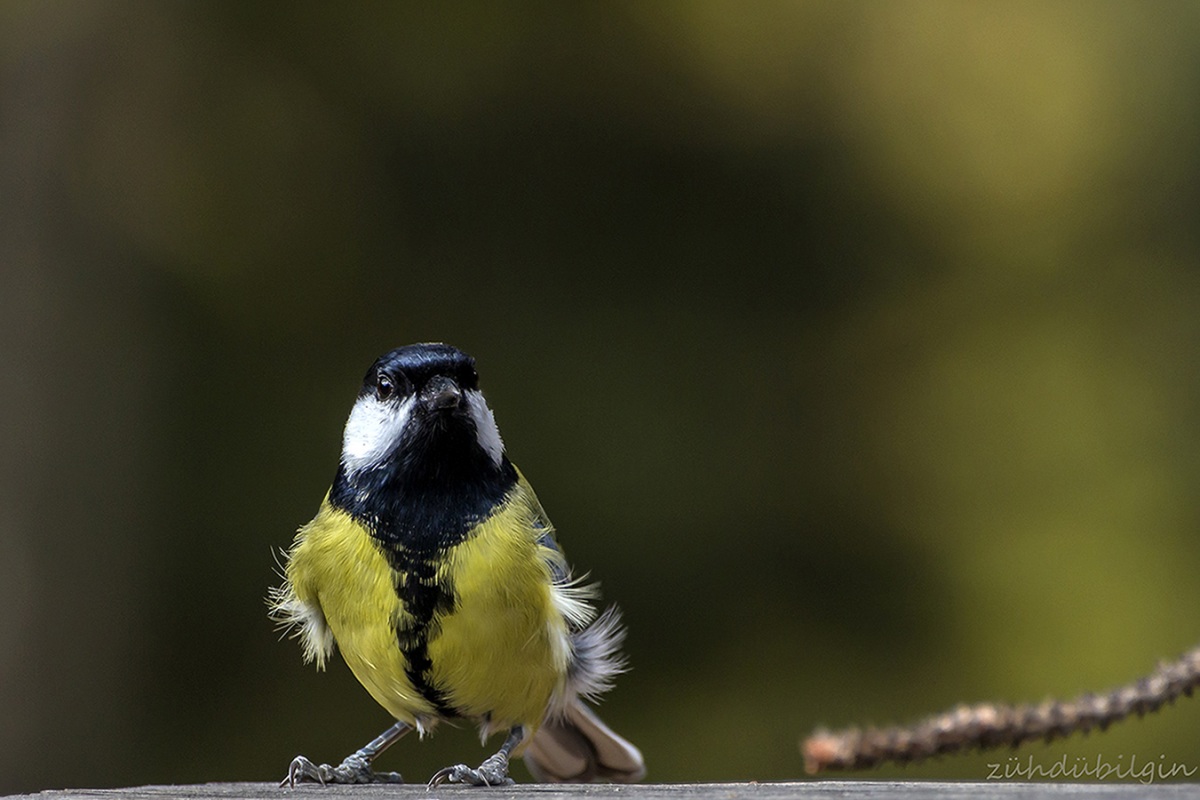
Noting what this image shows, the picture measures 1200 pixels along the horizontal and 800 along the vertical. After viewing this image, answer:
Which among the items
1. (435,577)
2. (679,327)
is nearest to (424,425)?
(435,577)

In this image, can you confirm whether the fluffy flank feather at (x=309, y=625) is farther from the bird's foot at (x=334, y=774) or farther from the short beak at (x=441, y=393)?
the short beak at (x=441, y=393)

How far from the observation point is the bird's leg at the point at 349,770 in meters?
2.30

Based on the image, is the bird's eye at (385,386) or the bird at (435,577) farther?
the bird's eye at (385,386)

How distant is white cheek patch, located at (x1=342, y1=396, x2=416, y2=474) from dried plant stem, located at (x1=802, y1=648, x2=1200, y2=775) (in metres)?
1.23

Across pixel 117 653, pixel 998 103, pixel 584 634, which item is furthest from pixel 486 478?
pixel 998 103

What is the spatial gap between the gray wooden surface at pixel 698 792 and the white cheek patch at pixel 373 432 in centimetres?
58

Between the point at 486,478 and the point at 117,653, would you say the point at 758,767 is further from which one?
the point at 486,478

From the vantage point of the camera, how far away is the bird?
2.25 meters

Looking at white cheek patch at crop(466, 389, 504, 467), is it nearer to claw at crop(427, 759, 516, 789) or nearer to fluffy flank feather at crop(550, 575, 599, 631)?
fluffy flank feather at crop(550, 575, 599, 631)

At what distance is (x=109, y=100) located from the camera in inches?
161

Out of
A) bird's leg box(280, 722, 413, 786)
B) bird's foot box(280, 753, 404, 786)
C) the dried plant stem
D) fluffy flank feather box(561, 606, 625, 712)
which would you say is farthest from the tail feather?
the dried plant stem

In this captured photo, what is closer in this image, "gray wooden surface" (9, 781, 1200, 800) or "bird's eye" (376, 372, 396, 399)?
"gray wooden surface" (9, 781, 1200, 800)

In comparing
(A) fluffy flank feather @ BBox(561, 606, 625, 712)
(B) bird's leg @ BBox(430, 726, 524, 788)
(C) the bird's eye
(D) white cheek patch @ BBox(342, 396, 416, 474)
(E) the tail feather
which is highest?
(C) the bird's eye

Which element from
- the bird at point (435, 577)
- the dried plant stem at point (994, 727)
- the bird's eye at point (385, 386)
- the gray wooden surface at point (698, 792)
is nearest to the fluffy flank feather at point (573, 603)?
the bird at point (435, 577)
